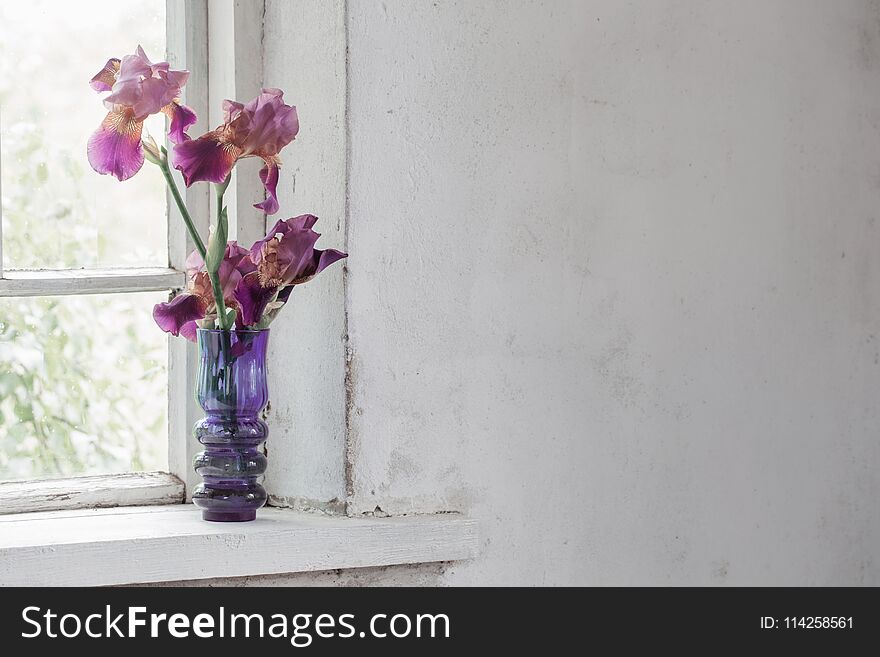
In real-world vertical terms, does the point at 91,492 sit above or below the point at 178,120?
below

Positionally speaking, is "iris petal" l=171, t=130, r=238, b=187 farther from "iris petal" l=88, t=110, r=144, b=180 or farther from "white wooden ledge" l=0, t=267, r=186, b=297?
"white wooden ledge" l=0, t=267, r=186, b=297

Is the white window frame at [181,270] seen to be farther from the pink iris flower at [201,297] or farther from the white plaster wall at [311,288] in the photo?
the pink iris flower at [201,297]

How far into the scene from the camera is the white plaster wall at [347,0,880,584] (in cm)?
141

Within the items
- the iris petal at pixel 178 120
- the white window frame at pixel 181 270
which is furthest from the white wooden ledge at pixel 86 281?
the iris petal at pixel 178 120

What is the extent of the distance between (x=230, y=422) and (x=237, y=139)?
1.15ft

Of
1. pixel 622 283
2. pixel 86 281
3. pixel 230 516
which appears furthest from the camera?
pixel 622 283

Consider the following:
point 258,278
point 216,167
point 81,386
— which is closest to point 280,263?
point 258,278

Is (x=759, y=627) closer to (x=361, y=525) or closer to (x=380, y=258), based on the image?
(x=361, y=525)

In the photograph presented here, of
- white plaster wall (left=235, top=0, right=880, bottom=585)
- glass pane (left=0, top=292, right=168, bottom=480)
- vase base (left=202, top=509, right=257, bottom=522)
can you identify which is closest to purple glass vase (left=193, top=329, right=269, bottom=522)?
vase base (left=202, top=509, right=257, bottom=522)

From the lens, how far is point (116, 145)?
4.09 feet

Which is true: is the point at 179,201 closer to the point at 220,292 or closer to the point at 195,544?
the point at 220,292

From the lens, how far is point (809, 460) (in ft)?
5.72

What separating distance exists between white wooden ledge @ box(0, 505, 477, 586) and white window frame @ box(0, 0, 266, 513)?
3 centimetres

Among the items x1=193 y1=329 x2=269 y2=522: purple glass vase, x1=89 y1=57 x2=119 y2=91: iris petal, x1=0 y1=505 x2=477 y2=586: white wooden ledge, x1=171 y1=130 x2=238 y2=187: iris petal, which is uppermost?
x1=89 y1=57 x2=119 y2=91: iris petal
